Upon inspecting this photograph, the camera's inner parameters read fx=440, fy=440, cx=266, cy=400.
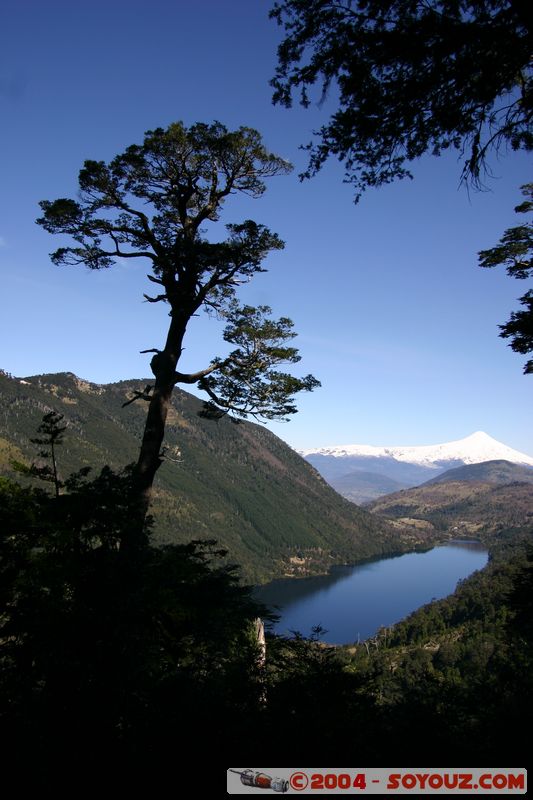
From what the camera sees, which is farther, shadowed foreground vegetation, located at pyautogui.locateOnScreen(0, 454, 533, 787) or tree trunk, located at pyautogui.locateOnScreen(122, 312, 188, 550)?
tree trunk, located at pyautogui.locateOnScreen(122, 312, 188, 550)

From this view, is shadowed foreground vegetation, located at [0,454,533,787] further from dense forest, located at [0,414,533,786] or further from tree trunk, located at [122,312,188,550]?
tree trunk, located at [122,312,188,550]

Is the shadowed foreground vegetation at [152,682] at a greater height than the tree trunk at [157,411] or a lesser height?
lesser

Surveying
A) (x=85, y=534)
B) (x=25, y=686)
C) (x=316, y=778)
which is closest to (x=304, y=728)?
(x=316, y=778)

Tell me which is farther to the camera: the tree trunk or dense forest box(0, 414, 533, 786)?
the tree trunk

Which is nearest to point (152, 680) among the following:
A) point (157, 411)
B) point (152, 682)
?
point (152, 682)

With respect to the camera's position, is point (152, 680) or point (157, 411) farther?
point (157, 411)

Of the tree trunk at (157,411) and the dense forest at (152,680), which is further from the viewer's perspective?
the tree trunk at (157,411)

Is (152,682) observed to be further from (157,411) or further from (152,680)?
(157,411)

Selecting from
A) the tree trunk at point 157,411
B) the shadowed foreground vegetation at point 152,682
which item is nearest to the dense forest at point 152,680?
the shadowed foreground vegetation at point 152,682

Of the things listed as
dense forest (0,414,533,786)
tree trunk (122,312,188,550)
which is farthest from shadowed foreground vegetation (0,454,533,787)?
tree trunk (122,312,188,550)

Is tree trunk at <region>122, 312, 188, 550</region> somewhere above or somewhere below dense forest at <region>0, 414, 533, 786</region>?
above

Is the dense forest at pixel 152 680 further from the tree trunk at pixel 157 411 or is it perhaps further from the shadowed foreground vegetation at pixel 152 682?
the tree trunk at pixel 157 411

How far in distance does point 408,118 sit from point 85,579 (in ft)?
27.2

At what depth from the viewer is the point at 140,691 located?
5.27 metres
